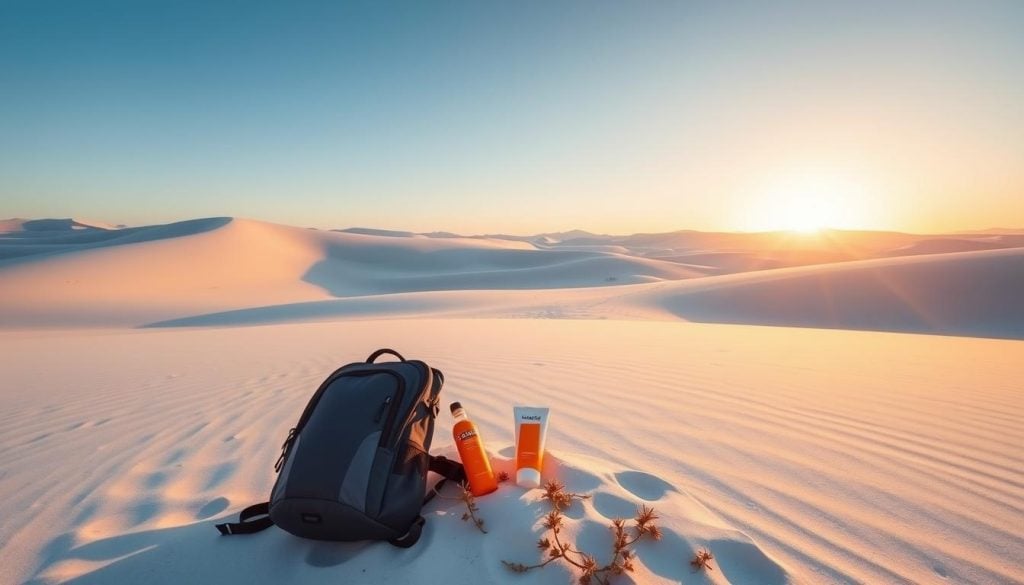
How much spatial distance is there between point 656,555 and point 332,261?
125 feet

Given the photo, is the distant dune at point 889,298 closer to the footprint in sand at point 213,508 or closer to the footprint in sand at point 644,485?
the footprint in sand at point 644,485

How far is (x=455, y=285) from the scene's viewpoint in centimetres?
3009

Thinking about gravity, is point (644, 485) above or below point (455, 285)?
above

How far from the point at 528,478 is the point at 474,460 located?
0.24 m

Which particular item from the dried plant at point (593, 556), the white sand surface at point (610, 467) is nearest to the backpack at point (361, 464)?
the white sand surface at point (610, 467)

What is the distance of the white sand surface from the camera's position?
5.51 feet

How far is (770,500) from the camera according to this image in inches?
84.1

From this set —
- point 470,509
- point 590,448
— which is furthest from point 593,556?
point 590,448

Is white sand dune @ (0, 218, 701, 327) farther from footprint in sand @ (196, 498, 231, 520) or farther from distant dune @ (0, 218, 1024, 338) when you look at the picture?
footprint in sand @ (196, 498, 231, 520)

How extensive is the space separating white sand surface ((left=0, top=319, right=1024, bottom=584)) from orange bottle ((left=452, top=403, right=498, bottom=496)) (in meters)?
0.12

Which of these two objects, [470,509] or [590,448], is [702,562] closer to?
[470,509]

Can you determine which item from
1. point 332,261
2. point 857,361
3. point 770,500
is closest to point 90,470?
point 770,500

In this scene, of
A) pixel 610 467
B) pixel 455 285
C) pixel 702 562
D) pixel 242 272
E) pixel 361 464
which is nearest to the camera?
pixel 702 562

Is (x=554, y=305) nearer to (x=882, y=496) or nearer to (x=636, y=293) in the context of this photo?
(x=636, y=293)
